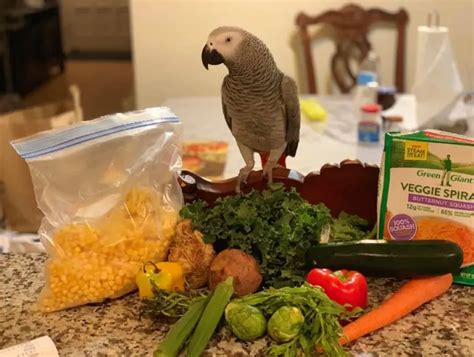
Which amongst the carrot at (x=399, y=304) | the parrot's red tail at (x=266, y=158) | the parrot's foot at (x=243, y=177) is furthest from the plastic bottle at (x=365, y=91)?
the carrot at (x=399, y=304)

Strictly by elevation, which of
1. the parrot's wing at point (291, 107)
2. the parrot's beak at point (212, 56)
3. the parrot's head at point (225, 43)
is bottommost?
the parrot's wing at point (291, 107)

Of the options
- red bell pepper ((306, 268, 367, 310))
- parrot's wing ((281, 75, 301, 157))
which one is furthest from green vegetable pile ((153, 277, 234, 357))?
parrot's wing ((281, 75, 301, 157))

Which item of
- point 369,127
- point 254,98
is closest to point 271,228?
point 254,98

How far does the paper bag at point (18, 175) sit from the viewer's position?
2.05m

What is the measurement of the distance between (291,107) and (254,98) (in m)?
0.08

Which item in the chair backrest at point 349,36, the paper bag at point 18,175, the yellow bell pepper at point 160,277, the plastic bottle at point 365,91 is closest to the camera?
the yellow bell pepper at point 160,277

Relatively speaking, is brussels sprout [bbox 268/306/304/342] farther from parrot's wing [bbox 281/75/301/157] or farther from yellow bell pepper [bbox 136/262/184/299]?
parrot's wing [bbox 281/75/301/157]

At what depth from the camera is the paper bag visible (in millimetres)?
2055

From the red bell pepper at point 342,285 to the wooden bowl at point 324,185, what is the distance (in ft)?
0.66

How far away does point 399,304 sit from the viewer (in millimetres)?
940

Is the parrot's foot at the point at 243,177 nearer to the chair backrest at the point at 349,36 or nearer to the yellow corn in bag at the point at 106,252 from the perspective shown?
the yellow corn in bag at the point at 106,252

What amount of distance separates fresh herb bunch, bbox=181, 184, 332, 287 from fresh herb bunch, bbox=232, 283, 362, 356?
91mm

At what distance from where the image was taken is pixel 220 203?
3.41 feet

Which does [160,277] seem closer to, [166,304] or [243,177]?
[166,304]
